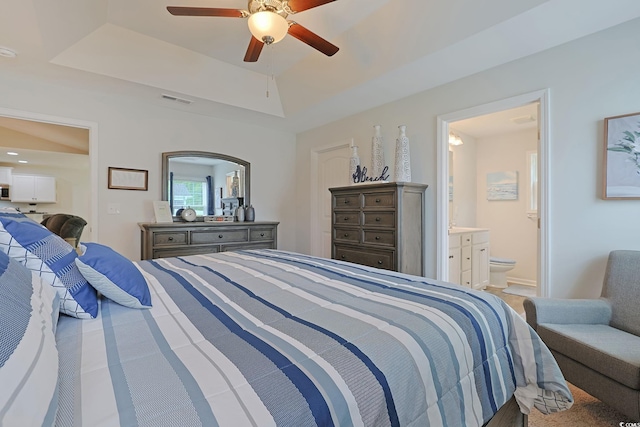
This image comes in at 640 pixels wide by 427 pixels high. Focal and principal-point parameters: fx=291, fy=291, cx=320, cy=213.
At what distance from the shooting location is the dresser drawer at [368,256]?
2922 millimetres

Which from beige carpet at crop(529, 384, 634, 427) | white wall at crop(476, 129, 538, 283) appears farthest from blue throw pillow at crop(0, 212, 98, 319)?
white wall at crop(476, 129, 538, 283)

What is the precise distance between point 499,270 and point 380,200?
2.78 meters

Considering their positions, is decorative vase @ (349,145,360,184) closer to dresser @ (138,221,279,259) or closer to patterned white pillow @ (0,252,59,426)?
dresser @ (138,221,279,259)

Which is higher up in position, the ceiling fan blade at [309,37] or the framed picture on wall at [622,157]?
the ceiling fan blade at [309,37]

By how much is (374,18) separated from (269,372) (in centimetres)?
293

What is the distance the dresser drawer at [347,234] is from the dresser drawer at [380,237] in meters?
0.13

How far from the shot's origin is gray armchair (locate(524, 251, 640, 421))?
4.73 ft

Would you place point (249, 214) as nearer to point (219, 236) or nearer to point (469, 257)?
point (219, 236)

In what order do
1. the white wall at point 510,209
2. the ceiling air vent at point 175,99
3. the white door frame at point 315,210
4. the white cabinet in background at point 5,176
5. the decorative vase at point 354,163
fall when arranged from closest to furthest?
the ceiling air vent at point 175,99
the decorative vase at point 354,163
the white door frame at point 315,210
the white wall at point 510,209
the white cabinet in background at point 5,176

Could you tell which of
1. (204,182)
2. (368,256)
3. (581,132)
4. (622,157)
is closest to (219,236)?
(204,182)

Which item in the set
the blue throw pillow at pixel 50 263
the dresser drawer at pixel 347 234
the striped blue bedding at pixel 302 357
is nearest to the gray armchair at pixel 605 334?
the striped blue bedding at pixel 302 357

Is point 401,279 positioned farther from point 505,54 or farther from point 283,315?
point 505,54

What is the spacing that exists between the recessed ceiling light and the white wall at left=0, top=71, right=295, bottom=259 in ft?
1.21

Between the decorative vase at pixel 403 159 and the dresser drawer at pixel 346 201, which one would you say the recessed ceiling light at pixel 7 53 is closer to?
the dresser drawer at pixel 346 201
